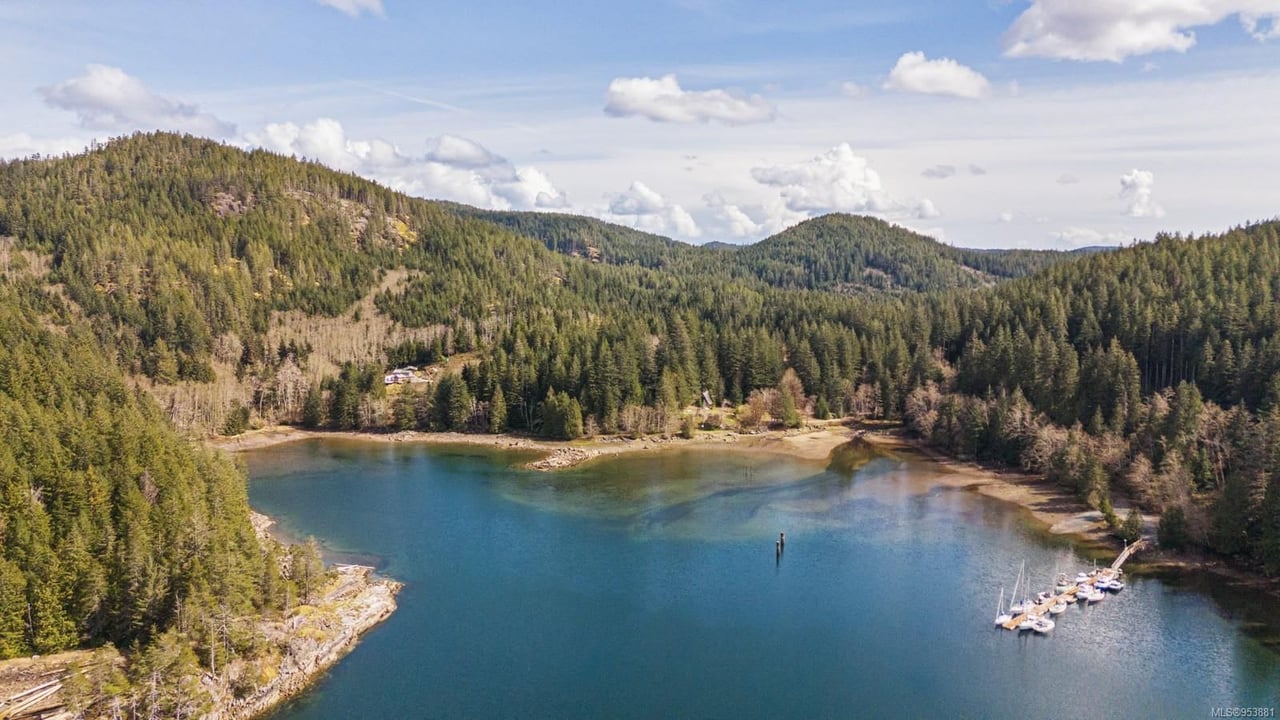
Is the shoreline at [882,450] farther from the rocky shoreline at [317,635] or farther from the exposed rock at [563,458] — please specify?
the rocky shoreline at [317,635]

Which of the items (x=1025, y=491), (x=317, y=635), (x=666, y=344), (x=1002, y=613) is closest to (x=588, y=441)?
(x=666, y=344)

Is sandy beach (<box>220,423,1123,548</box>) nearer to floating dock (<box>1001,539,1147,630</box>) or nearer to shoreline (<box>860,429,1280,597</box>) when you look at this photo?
shoreline (<box>860,429,1280,597</box>)

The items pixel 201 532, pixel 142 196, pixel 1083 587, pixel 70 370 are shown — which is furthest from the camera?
pixel 142 196

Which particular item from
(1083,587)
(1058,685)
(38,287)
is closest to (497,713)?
(1058,685)

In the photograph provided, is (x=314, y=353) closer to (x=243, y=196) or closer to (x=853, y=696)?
(x=243, y=196)

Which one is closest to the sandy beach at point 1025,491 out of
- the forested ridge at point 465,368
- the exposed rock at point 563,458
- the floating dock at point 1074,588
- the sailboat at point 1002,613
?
the forested ridge at point 465,368

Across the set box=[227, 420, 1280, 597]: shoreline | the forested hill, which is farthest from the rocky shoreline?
the forested hill
